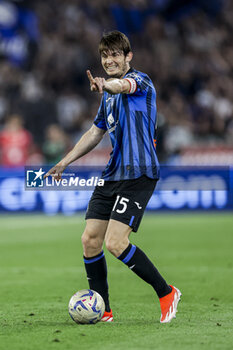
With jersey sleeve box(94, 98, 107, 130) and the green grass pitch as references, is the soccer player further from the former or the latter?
the green grass pitch

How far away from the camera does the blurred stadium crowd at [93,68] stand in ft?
55.6

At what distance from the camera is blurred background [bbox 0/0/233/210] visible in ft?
55.2

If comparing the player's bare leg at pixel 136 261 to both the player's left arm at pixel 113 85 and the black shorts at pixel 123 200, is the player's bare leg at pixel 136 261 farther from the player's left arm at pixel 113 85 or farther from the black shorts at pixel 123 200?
the player's left arm at pixel 113 85

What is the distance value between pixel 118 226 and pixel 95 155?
453 inches

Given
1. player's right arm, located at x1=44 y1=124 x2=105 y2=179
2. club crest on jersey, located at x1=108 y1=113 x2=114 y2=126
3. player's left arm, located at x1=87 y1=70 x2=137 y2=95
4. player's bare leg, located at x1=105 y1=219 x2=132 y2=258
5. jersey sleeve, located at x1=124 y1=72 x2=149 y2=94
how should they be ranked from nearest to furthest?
player's left arm, located at x1=87 y1=70 x2=137 y2=95 → jersey sleeve, located at x1=124 y1=72 x2=149 y2=94 → player's bare leg, located at x1=105 y1=219 x2=132 y2=258 → club crest on jersey, located at x1=108 y1=113 x2=114 y2=126 → player's right arm, located at x1=44 y1=124 x2=105 y2=179

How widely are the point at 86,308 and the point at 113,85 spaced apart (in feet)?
5.54

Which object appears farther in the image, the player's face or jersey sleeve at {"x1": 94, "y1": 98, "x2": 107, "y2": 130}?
jersey sleeve at {"x1": 94, "y1": 98, "x2": 107, "y2": 130}

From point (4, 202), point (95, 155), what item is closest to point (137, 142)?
point (4, 202)

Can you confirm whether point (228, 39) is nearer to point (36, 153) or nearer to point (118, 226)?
point (36, 153)

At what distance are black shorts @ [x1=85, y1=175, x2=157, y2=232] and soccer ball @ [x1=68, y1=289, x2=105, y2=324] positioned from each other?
2.03ft

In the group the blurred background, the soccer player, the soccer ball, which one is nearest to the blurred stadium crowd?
the blurred background

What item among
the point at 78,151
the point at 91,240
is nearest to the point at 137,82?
the point at 78,151

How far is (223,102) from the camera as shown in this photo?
800 inches

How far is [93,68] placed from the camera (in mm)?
19078
